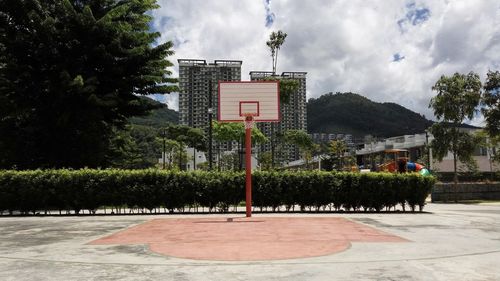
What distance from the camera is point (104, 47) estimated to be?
25.8 meters

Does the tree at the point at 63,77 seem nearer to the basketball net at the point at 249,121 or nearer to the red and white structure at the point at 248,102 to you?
the red and white structure at the point at 248,102

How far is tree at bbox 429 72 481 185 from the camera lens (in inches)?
1380

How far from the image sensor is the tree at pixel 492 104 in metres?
34.9

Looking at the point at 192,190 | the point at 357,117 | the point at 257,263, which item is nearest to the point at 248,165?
the point at 192,190

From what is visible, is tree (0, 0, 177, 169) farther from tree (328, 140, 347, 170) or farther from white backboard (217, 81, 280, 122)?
tree (328, 140, 347, 170)

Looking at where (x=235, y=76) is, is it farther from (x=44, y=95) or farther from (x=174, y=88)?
(x=44, y=95)

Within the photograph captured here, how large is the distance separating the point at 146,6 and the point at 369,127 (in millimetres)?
136760

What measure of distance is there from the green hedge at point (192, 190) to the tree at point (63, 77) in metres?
6.05

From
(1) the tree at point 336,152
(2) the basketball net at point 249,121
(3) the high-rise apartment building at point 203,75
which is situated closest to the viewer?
(2) the basketball net at point 249,121

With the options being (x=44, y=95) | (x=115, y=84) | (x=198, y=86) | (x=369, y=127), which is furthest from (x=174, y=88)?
(x=369, y=127)

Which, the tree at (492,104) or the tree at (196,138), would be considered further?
the tree at (196,138)

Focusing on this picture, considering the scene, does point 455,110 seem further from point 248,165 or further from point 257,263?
Result: point 257,263

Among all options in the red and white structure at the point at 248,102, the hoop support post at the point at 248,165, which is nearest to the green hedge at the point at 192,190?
the hoop support post at the point at 248,165

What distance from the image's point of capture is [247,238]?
1171 centimetres
